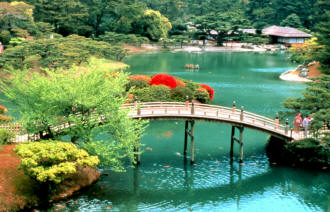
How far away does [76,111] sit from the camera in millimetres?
28688

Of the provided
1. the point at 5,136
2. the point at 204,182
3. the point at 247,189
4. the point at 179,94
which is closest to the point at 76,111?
the point at 5,136

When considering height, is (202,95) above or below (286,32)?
below

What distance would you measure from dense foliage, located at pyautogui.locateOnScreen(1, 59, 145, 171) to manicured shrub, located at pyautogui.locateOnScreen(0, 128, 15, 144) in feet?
4.78

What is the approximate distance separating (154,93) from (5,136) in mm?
19684

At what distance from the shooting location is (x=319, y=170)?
31.5 meters

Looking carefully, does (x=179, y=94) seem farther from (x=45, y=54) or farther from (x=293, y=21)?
(x=293, y=21)

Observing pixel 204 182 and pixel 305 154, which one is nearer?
pixel 204 182

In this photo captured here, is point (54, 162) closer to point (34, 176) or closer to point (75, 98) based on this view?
point (34, 176)

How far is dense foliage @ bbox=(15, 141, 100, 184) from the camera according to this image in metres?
24.1

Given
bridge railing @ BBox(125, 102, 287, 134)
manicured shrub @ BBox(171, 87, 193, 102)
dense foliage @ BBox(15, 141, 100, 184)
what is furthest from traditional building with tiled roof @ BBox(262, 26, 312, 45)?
dense foliage @ BBox(15, 141, 100, 184)

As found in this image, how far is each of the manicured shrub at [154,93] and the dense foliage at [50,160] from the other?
1954cm

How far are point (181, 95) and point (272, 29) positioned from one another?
66261 mm

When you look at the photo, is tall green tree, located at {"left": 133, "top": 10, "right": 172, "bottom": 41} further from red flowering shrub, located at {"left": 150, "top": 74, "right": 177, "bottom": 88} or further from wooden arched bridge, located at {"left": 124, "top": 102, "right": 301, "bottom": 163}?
wooden arched bridge, located at {"left": 124, "top": 102, "right": 301, "bottom": 163}

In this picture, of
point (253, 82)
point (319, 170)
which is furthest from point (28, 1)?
point (319, 170)
